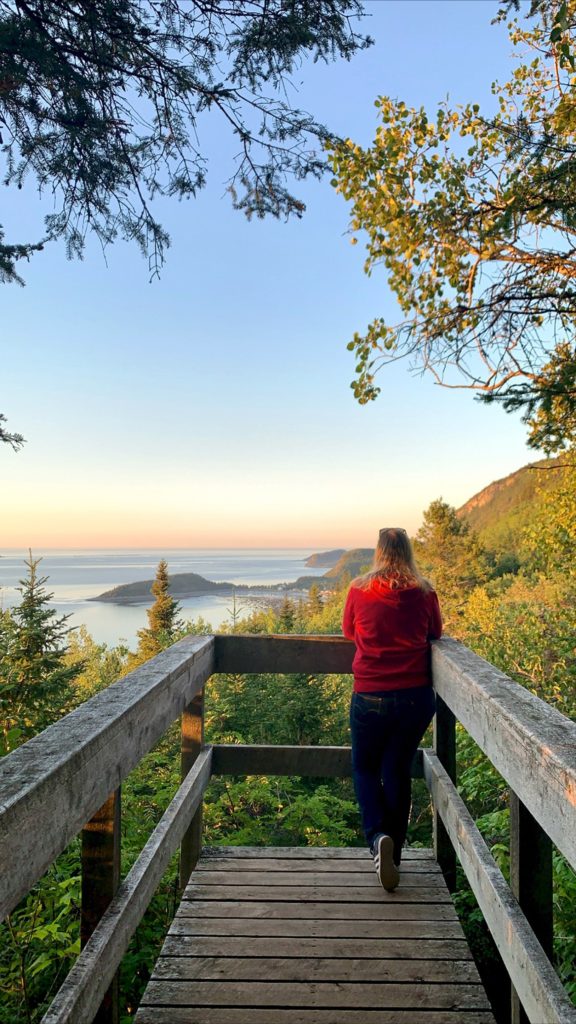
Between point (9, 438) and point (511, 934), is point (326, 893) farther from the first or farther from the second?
point (9, 438)

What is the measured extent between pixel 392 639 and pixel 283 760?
104 centimetres

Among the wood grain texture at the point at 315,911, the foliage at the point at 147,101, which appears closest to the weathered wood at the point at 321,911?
the wood grain texture at the point at 315,911

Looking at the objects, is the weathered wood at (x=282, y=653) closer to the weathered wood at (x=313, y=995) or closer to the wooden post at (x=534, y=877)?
the weathered wood at (x=313, y=995)

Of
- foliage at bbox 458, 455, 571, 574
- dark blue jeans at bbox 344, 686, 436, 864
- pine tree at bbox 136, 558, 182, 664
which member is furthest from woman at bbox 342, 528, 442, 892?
foliage at bbox 458, 455, 571, 574

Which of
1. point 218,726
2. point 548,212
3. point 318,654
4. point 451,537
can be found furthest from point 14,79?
point 451,537

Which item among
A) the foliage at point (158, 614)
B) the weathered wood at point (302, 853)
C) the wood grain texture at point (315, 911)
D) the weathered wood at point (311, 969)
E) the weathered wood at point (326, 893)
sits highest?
the weathered wood at point (311, 969)

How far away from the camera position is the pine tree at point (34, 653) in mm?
7879

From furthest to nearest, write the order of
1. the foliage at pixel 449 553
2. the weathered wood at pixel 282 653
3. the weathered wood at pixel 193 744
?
the foliage at pixel 449 553 → the weathered wood at pixel 282 653 → the weathered wood at pixel 193 744

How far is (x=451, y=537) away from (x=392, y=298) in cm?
3580

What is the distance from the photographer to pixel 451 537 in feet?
137

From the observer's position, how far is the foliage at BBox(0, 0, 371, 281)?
13.4ft

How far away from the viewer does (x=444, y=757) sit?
10.1 ft

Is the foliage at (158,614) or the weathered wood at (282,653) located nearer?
the weathered wood at (282,653)

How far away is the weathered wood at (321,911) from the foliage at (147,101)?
14.1ft
